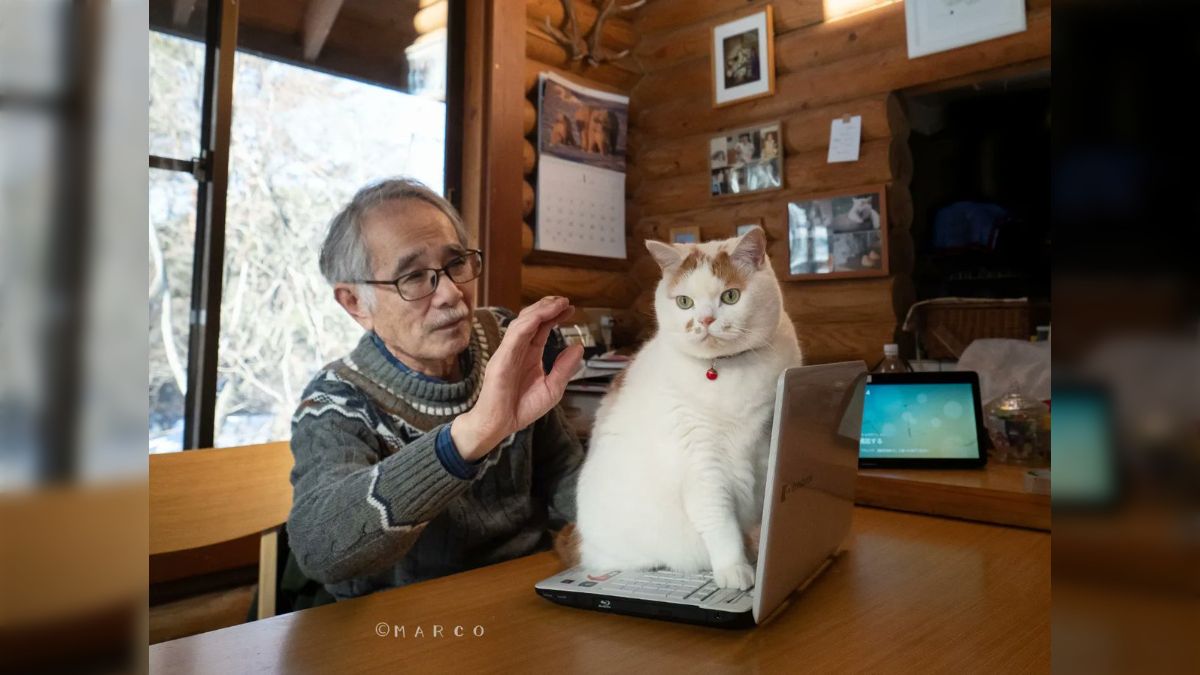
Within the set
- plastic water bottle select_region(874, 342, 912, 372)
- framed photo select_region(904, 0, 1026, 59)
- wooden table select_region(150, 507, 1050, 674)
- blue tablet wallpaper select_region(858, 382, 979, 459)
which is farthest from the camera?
framed photo select_region(904, 0, 1026, 59)

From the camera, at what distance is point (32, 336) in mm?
127

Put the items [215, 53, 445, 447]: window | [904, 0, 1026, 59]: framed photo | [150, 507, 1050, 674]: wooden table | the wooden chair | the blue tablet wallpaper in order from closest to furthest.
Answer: [150, 507, 1050, 674]: wooden table, [215, 53, 445, 447]: window, the wooden chair, the blue tablet wallpaper, [904, 0, 1026, 59]: framed photo

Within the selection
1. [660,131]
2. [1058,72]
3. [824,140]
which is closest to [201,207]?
[660,131]

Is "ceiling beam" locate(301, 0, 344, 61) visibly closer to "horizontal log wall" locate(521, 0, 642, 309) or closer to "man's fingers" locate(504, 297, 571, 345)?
"horizontal log wall" locate(521, 0, 642, 309)

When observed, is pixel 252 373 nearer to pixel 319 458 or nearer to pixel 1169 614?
pixel 319 458

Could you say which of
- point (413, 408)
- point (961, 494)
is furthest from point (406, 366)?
point (961, 494)

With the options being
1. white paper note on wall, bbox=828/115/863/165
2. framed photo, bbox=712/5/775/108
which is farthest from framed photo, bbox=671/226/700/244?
white paper note on wall, bbox=828/115/863/165

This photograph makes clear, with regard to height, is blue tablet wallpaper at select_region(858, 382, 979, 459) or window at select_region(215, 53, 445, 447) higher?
window at select_region(215, 53, 445, 447)

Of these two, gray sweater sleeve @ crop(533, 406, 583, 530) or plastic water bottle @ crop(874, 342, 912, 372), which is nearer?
gray sweater sleeve @ crop(533, 406, 583, 530)

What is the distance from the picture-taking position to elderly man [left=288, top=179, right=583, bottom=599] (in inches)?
18.8

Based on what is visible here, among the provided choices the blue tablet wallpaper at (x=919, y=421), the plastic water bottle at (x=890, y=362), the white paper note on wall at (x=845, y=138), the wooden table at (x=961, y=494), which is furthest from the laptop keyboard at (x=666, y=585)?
the white paper note on wall at (x=845, y=138)

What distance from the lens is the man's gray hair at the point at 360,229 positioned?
1.64 ft

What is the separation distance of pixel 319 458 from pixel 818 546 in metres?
0.44

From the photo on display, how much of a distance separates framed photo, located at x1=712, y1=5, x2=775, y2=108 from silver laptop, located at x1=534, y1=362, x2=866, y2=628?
892 mm
